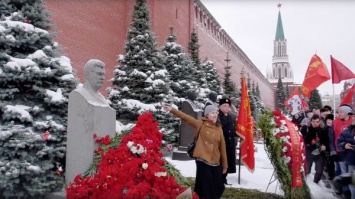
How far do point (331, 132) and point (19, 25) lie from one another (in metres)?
6.42

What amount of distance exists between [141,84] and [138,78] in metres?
0.25

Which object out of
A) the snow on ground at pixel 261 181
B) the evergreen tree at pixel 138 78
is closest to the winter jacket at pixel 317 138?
the snow on ground at pixel 261 181

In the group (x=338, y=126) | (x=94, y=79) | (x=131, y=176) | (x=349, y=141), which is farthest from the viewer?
(x=338, y=126)

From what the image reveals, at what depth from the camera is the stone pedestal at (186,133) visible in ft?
35.4

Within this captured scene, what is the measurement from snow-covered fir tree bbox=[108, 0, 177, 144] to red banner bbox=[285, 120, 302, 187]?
727cm

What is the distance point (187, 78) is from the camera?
56.9 feet

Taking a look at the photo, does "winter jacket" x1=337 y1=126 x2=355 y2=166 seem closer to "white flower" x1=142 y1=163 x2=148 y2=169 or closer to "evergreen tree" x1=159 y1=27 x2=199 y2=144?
"white flower" x1=142 y1=163 x2=148 y2=169

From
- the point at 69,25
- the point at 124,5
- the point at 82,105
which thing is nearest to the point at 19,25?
the point at 82,105

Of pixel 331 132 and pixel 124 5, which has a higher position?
pixel 124 5

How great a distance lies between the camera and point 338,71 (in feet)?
34.9

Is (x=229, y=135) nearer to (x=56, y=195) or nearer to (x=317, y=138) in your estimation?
(x=317, y=138)

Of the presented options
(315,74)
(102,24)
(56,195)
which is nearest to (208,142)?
(56,195)

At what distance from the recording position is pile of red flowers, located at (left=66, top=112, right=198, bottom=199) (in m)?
3.76

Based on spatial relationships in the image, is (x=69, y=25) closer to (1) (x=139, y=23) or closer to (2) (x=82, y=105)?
(1) (x=139, y=23)
